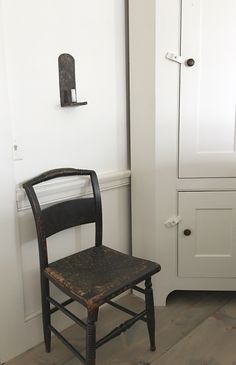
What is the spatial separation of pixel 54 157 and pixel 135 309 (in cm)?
91

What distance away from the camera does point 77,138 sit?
1572 millimetres

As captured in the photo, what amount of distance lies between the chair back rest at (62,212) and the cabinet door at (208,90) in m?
0.44

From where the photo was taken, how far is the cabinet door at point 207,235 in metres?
1.69

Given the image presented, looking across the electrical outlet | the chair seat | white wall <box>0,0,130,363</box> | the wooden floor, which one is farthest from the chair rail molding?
the wooden floor

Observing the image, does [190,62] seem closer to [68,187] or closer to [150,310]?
[68,187]

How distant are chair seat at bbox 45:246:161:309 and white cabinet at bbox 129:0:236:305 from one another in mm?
349

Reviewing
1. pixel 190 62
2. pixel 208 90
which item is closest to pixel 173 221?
pixel 208 90

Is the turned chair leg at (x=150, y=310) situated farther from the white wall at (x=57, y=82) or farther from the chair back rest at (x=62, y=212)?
the white wall at (x=57, y=82)

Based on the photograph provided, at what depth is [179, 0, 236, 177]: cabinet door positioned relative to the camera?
1.51 m

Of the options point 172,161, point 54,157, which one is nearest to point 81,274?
point 54,157

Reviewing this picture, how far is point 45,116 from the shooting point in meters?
1.44

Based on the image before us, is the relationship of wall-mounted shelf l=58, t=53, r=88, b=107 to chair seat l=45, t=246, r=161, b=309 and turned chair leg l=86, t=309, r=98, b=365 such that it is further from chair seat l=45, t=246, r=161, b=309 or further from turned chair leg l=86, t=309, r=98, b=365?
turned chair leg l=86, t=309, r=98, b=365

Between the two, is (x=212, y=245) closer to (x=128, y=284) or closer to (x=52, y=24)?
(x=128, y=284)

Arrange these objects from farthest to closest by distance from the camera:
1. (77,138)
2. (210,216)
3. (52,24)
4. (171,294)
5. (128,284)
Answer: (171,294), (210,216), (77,138), (52,24), (128,284)
